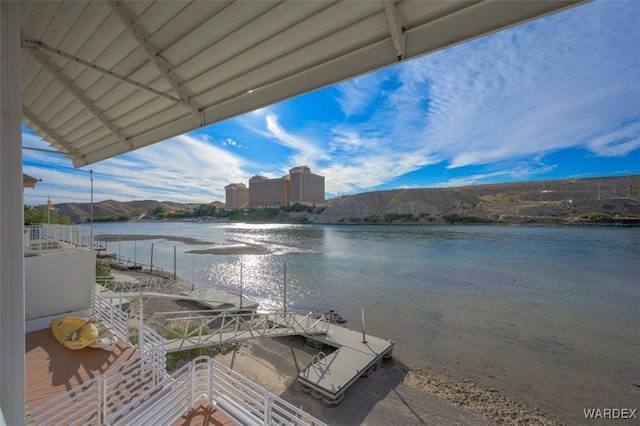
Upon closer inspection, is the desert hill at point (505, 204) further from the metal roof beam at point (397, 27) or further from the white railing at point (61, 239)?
the metal roof beam at point (397, 27)

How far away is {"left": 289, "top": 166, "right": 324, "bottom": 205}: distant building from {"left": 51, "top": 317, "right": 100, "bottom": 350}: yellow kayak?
98896 mm

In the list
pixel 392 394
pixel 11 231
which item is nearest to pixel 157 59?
pixel 11 231

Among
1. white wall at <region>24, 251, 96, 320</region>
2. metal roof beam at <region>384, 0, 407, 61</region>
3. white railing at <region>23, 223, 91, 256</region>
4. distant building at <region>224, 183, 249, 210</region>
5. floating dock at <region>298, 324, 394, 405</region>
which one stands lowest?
floating dock at <region>298, 324, 394, 405</region>

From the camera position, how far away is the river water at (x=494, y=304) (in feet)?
27.7

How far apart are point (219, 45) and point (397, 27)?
1.59m

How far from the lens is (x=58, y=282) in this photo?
6.14 m

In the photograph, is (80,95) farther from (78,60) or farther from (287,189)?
(287,189)

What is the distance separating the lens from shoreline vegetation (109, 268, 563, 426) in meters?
6.21

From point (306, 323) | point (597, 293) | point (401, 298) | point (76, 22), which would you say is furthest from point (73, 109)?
point (597, 293)

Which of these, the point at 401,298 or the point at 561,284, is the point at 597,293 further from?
the point at 401,298

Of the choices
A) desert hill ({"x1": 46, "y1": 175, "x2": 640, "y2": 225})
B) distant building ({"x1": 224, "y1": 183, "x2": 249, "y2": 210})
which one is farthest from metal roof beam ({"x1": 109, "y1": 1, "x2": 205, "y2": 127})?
distant building ({"x1": 224, "y1": 183, "x2": 249, "y2": 210})

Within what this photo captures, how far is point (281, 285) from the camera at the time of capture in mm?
18609

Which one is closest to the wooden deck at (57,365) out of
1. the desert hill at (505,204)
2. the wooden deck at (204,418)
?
the wooden deck at (204,418)

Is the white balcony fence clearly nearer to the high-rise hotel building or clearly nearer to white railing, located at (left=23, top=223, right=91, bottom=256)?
white railing, located at (left=23, top=223, right=91, bottom=256)
